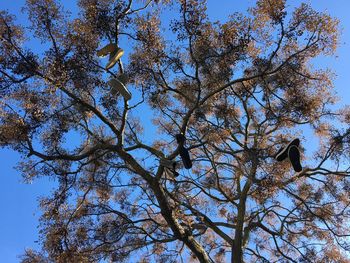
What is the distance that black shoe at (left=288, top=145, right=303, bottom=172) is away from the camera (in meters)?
7.69

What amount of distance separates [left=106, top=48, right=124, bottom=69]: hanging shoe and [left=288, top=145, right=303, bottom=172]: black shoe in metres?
3.17

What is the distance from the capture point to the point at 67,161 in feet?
32.2

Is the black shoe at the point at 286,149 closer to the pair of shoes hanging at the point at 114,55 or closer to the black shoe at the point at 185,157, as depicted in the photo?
the black shoe at the point at 185,157

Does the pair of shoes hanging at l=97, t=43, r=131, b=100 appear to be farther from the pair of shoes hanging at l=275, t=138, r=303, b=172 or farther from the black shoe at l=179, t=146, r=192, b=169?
the pair of shoes hanging at l=275, t=138, r=303, b=172

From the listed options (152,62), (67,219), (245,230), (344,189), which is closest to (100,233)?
(67,219)

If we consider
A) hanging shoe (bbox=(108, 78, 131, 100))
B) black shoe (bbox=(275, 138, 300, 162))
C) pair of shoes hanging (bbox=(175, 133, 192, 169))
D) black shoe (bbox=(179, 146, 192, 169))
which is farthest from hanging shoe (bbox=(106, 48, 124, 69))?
black shoe (bbox=(275, 138, 300, 162))

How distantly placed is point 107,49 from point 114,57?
21 cm

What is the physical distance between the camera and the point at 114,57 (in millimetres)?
8328

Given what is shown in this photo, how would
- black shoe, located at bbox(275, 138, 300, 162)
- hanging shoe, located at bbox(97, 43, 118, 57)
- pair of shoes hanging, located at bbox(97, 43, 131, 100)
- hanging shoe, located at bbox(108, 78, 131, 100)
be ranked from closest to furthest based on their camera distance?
hanging shoe, located at bbox(108, 78, 131, 100) → black shoe, located at bbox(275, 138, 300, 162) → pair of shoes hanging, located at bbox(97, 43, 131, 100) → hanging shoe, located at bbox(97, 43, 118, 57)

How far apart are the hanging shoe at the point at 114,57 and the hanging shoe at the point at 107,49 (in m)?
0.05

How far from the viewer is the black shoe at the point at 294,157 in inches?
303

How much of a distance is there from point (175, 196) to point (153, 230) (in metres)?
1.10

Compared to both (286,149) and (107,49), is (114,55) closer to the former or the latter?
(107,49)

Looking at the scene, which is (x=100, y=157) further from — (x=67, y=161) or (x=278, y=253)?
(x=278, y=253)
